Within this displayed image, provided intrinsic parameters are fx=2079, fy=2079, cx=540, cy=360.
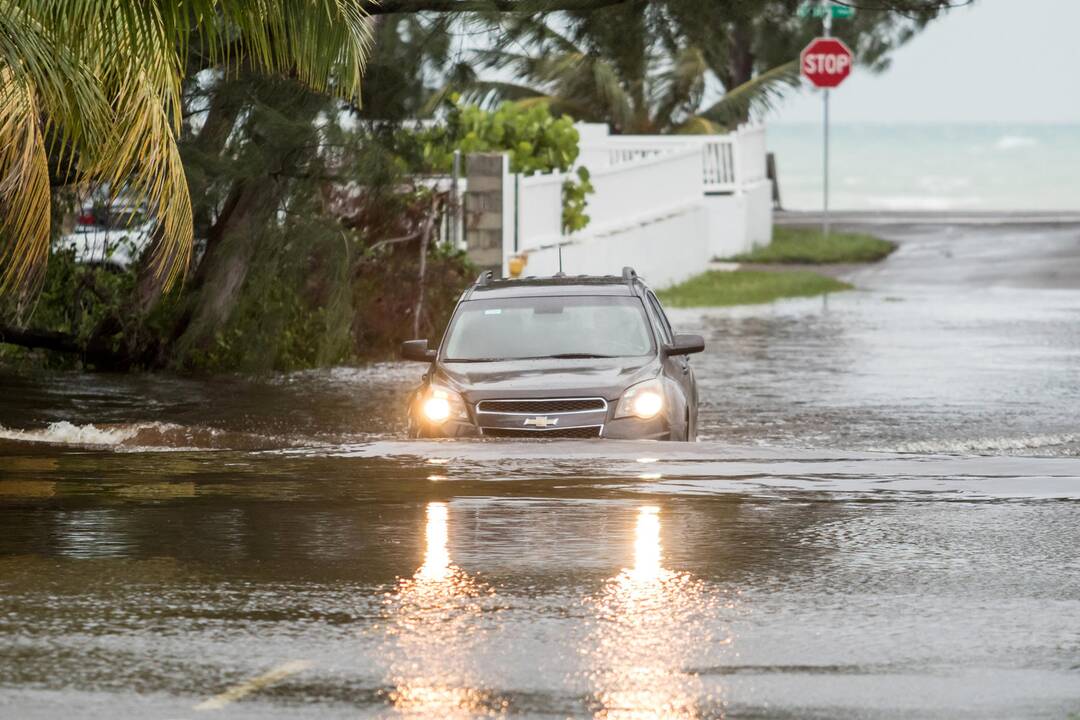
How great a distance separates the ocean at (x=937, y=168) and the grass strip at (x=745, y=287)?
2730 inches

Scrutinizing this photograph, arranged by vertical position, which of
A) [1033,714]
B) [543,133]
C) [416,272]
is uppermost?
[543,133]

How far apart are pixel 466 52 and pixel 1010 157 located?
5279 inches

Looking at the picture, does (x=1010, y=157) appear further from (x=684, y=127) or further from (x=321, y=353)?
(x=321, y=353)

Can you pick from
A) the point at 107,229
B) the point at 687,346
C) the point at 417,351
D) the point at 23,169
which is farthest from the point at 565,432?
the point at 107,229

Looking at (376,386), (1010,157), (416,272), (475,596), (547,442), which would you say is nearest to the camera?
(475,596)

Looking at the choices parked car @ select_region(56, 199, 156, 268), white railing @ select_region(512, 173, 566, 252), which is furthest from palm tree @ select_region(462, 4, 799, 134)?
parked car @ select_region(56, 199, 156, 268)

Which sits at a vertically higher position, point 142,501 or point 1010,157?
point 1010,157

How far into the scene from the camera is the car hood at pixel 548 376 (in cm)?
1289

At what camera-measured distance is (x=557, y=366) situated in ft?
43.8

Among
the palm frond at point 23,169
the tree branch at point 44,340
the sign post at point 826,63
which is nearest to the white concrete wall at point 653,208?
the sign post at point 826,63

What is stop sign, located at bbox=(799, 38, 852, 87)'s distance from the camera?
38094mm

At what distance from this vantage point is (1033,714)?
6.52m

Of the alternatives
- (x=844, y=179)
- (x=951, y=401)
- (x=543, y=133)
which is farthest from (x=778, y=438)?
(x=844, y=179)

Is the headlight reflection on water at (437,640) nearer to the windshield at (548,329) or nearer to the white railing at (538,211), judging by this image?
the windshield at (548,329)
